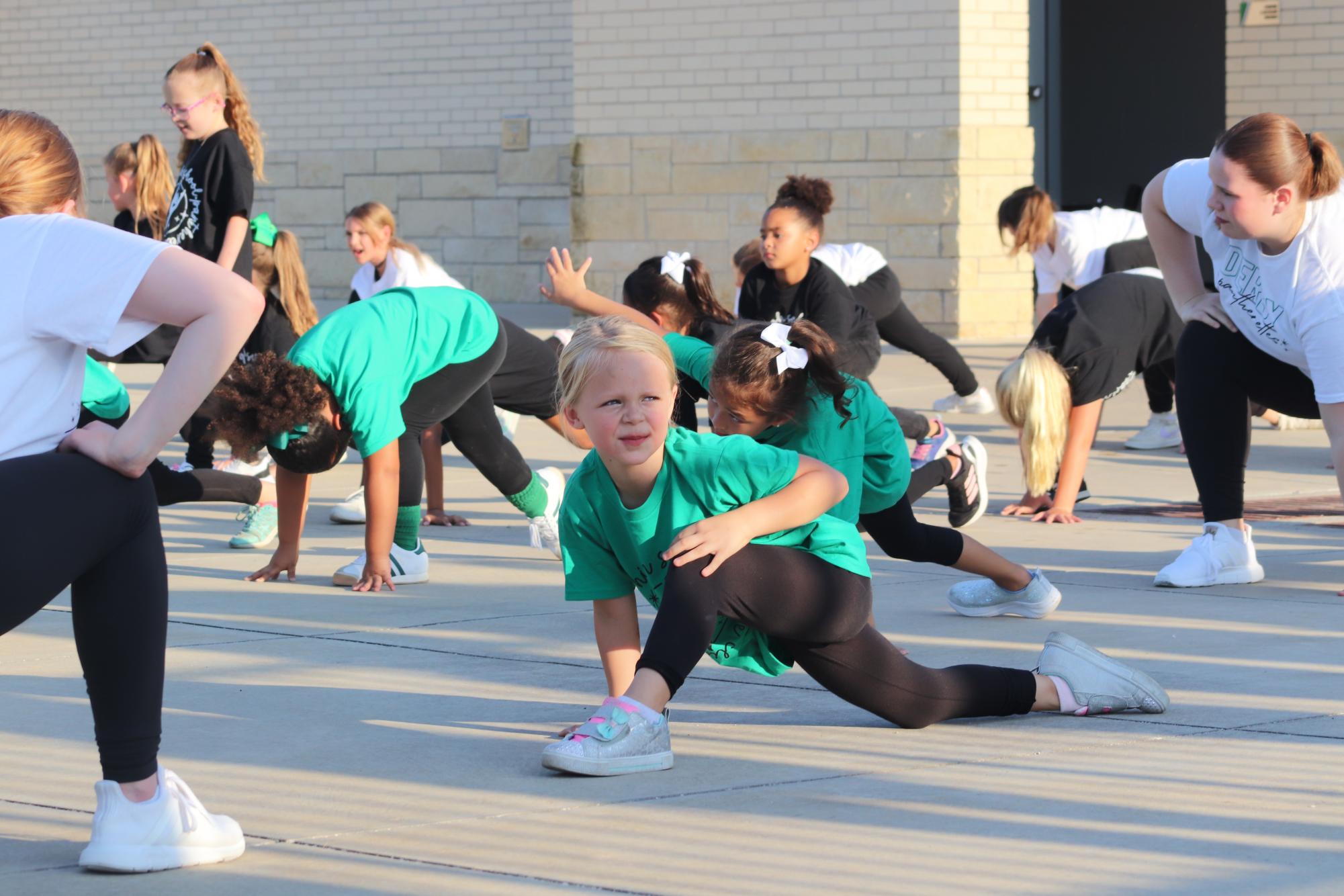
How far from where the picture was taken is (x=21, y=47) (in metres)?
23.5

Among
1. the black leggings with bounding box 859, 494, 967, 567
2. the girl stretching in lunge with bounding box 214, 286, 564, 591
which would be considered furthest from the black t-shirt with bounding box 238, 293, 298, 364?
the black leggings with bounding box 859, 494, 967, 567

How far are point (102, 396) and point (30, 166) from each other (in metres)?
3.23

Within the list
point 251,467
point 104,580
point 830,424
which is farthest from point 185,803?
point 251,467

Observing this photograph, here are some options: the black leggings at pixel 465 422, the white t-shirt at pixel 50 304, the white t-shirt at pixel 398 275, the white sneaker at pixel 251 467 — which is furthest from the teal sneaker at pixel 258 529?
the white t-shirt at pixel 50 304

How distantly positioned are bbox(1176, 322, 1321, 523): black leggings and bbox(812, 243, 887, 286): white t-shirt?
13.1 feet

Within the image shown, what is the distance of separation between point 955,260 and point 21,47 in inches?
540

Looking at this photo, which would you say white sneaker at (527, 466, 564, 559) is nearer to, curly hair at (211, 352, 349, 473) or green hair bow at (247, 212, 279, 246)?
curly hair at (211, 352, 349, 473)

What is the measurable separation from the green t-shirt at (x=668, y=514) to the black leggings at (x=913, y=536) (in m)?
1.24

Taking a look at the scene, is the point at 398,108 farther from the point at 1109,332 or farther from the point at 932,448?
the point at 932,448

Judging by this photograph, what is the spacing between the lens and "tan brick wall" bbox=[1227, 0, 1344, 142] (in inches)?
669

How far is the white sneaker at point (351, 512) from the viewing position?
7.80m

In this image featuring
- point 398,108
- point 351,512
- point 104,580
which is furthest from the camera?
point 398,108

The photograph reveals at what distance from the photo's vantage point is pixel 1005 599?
18.0 ft

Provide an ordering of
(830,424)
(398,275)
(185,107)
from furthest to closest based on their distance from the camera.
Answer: (398,275) → (185,107) → (830,424)
